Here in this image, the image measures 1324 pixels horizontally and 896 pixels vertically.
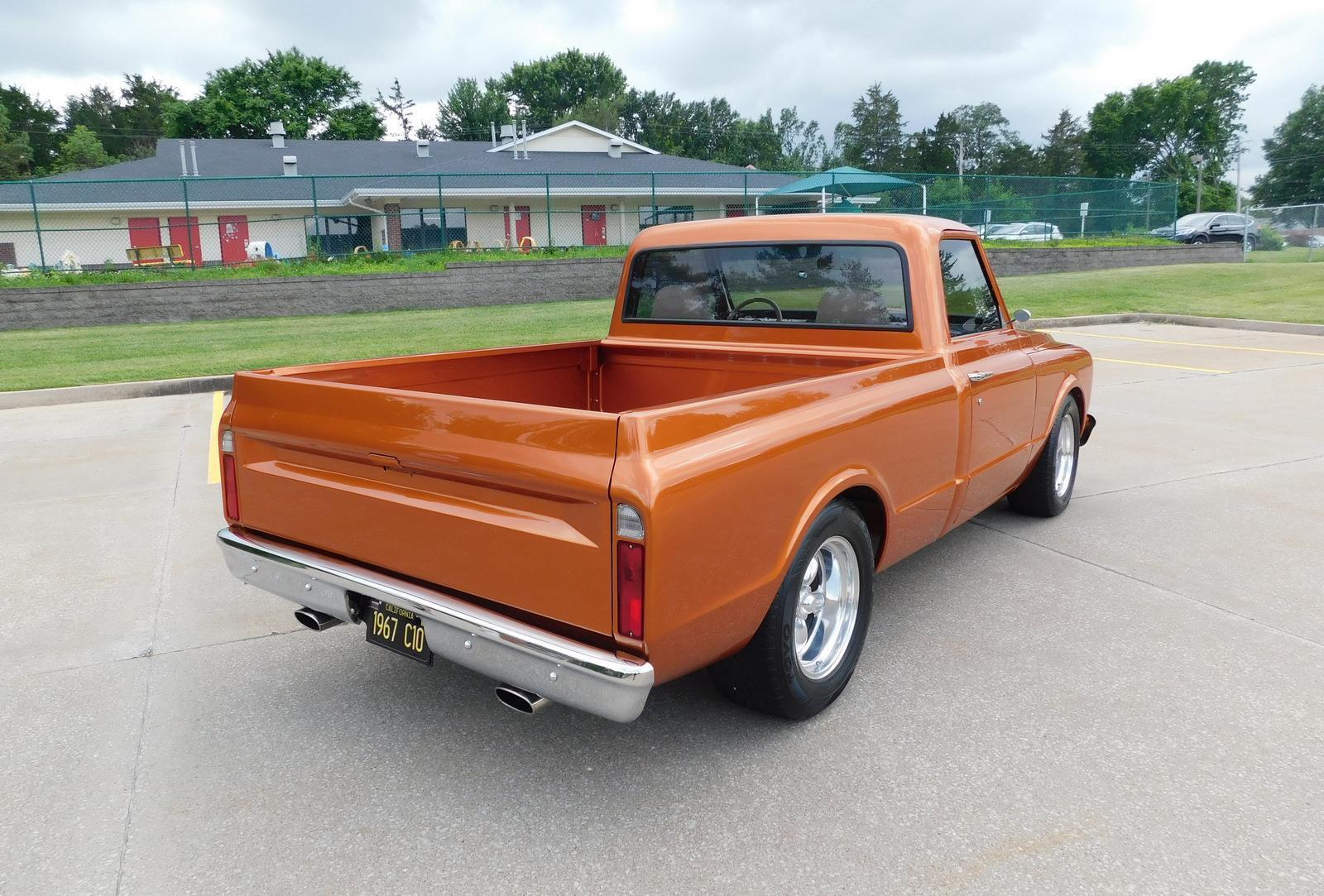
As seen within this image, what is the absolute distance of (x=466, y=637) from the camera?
2.63 m

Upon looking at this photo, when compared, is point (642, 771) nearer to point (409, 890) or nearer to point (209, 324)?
point (409, 890)

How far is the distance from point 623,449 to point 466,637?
0.74 meters

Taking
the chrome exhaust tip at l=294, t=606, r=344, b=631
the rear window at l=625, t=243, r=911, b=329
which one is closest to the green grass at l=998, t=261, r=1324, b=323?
the rear window at l=625, t=243, r=911, b=329

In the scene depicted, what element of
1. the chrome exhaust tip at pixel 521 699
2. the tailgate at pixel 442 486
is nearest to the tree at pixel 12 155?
the tailgate at pixel 442 486

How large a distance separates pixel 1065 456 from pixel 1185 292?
1721 centimetres

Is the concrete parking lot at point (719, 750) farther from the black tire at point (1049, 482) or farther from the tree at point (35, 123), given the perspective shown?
the tree at point (35, 123)

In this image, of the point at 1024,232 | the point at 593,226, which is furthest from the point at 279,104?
the point at 1024,232

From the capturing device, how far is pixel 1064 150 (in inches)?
3465

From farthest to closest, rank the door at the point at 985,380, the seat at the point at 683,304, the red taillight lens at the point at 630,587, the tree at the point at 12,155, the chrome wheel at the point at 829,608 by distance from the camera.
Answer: the tree at the point at 12,155 < the seat at the point at 683,304 < the door at the point at 985,380 < the chrome wheel at the point at 829,608 < the red taillight lens at the point at 630,587

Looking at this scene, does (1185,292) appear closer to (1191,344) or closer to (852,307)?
(1191,344)

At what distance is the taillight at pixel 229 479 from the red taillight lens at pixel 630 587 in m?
1.78

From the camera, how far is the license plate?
111 inches

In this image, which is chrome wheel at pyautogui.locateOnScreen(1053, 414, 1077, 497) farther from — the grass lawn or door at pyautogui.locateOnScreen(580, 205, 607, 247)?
door at pyautogui.locateOnScreen(580, 205, 607, 247)

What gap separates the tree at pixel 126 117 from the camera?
7306 cm
